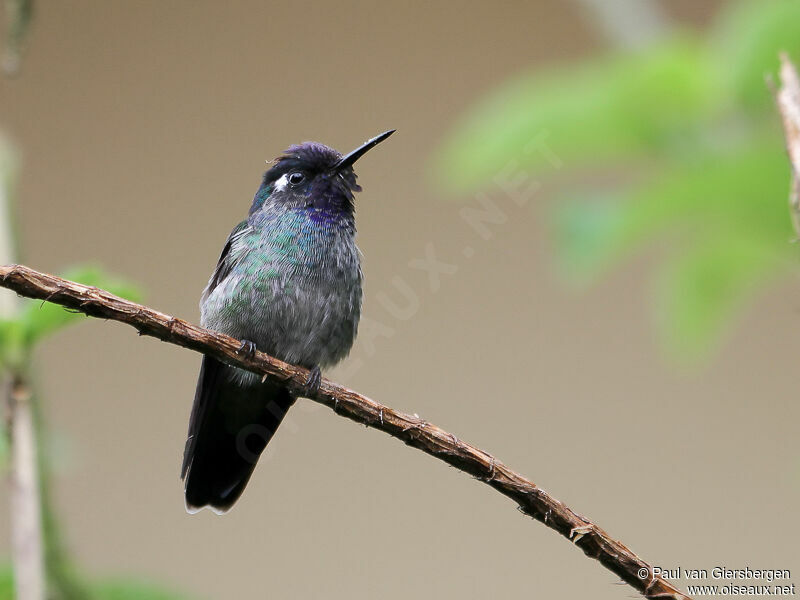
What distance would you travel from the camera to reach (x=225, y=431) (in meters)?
2.52

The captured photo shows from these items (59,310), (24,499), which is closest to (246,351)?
(59,310)

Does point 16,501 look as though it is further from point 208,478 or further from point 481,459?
point 208,478

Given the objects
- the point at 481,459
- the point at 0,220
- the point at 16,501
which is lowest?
the point at 16,501

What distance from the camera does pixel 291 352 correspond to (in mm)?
2410

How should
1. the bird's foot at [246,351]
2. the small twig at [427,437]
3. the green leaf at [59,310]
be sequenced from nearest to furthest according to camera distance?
the small twig at [427,437], the green leaf at [59,310], the bird's foot at [246,351]

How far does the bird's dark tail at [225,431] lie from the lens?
7.73 ft

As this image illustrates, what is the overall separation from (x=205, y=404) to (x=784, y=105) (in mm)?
1567

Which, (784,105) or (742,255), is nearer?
(784,105)

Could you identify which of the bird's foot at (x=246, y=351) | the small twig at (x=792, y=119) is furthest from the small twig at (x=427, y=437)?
the small twig at (x=792, y=119)

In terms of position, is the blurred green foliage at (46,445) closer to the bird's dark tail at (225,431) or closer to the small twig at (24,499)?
the small twig at (24,499)

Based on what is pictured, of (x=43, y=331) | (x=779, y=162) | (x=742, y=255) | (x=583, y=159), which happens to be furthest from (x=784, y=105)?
(x=43, y=331)

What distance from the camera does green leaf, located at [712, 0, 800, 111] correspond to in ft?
5.60

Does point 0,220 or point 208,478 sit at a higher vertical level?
point 0,220

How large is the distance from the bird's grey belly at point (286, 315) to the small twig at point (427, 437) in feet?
2.72
